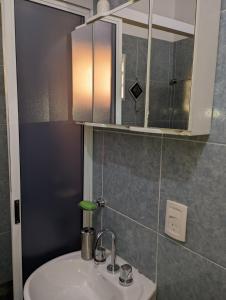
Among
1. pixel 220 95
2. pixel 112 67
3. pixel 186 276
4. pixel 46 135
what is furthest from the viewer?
pixel 46 135

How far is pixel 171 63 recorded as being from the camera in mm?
763

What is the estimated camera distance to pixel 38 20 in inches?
42.1

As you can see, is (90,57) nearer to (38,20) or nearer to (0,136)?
(38,20)

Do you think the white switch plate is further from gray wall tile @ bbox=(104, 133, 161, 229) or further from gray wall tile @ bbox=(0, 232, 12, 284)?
gray wall tile @ bbox=(0, 232, 12, 284)

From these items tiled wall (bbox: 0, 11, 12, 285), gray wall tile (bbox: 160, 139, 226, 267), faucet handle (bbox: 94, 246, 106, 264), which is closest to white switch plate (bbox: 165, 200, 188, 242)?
gray wall tile (bbox: 160, 139, 226, 267)

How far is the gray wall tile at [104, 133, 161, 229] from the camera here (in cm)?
97

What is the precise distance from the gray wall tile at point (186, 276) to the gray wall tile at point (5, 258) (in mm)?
1137

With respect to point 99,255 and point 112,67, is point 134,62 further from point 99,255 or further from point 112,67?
point 99,255

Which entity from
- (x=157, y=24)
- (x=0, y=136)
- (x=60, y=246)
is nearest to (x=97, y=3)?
(x=157, y=24)

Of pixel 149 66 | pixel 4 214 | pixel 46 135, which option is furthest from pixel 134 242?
pixel 4 214

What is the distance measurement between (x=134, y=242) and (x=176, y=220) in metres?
0.29

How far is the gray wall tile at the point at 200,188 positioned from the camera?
752 millimetres

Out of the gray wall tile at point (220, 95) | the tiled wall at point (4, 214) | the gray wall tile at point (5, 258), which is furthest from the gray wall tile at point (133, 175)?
the gray wall tile at point (5, 258)

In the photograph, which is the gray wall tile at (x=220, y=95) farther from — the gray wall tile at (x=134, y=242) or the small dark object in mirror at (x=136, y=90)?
the gray wall tile at (x=134, y=242)
